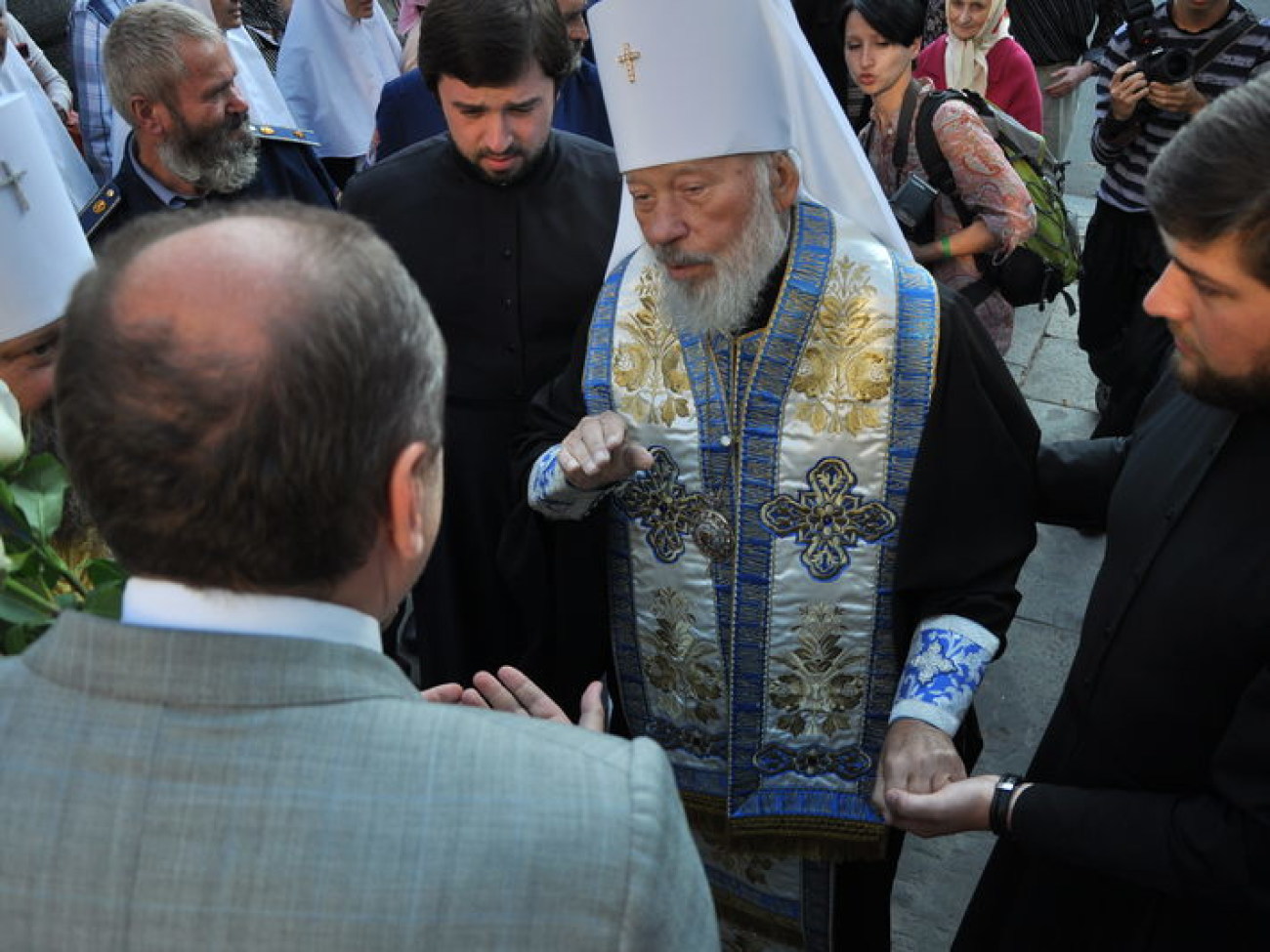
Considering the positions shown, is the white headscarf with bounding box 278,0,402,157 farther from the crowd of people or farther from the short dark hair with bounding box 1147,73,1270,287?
the short dark hair with bounding box 1147,73,1270,287

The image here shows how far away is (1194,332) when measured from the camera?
1.68 metres

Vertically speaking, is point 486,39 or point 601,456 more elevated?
point 486,39

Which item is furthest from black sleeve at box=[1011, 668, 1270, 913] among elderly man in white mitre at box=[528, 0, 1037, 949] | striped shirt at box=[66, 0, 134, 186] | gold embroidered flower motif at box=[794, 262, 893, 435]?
striped shirt at box=[66, 0, 134, 186]

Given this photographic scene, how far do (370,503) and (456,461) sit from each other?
2.39m

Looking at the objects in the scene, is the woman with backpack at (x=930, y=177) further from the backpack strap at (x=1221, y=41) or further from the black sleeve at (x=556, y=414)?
the black sleeve at (x=556, y=414)

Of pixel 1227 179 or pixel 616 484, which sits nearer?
pixel 1227 179

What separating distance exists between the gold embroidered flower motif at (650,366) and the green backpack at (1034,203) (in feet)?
5.16

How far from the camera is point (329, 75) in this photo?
556cm

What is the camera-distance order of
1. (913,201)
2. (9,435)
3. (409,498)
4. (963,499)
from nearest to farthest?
1. (409,498)
2. (9,435)
3. (963,499)
4. (913,201)

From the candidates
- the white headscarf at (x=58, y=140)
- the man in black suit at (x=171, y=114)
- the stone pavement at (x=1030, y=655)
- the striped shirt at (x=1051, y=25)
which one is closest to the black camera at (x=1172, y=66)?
the stone pavement at (x=1030, y=655)

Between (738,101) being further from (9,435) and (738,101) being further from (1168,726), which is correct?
(9,435)

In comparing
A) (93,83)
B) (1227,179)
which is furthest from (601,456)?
(93,83)

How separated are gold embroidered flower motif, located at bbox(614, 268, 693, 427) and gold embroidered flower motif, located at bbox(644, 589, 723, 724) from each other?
350 millimetres

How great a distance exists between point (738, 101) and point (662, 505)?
2.45ft
